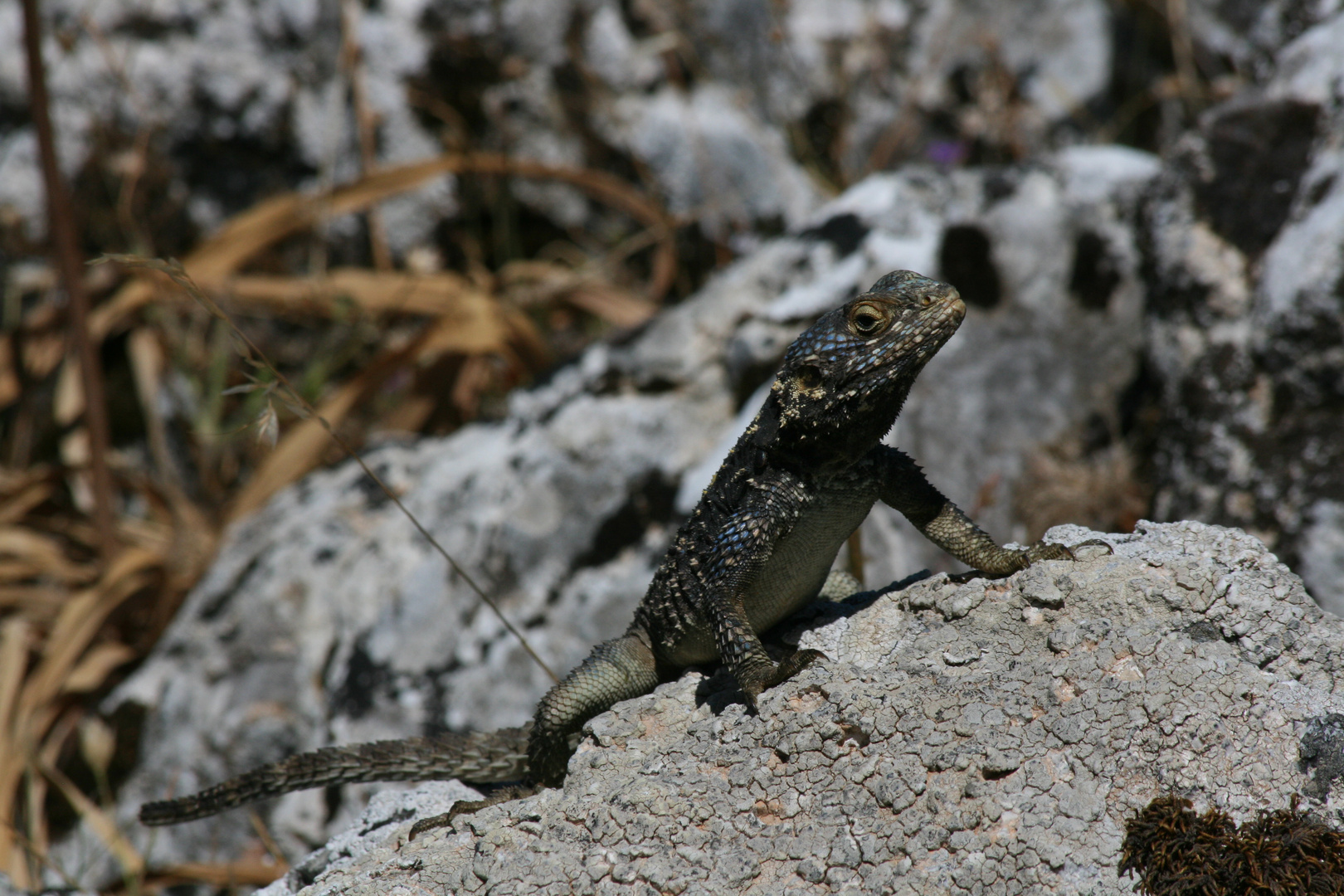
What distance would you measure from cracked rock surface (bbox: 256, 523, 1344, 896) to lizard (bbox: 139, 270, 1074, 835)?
0.58ft

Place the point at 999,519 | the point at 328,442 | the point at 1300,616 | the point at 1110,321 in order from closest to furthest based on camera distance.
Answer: the point at 1300,616 < the point at 999,519 < the point at 1110,321 < the point at 328,442

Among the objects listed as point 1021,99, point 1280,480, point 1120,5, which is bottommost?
point 1280,480

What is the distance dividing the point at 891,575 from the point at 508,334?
10.3 feet

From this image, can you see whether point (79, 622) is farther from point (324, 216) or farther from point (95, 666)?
point (324, 216)

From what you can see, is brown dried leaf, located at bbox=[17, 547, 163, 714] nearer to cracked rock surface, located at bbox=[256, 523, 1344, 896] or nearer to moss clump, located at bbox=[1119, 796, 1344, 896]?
cracked rock surface, located at bbox=[256, 523, 1344, 896]

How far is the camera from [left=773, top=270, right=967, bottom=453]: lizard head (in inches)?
106

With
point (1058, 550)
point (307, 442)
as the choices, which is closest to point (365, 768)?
point (1058, 550)

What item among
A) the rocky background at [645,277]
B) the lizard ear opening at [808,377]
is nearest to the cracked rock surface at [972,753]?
the lizard ear opening at [808,377]

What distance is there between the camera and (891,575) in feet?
14.1

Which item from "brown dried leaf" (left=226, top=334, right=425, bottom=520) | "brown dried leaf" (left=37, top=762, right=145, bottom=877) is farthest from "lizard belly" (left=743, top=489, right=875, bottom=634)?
"brown dried leaf" (left=226, top=334, right=425, bottom=520)

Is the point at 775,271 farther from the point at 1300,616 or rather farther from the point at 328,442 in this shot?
the point at 1300,616

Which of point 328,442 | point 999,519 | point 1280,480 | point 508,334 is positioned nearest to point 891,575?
point 999,519

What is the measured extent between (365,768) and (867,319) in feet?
6.74

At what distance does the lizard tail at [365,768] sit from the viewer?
3.26 m
